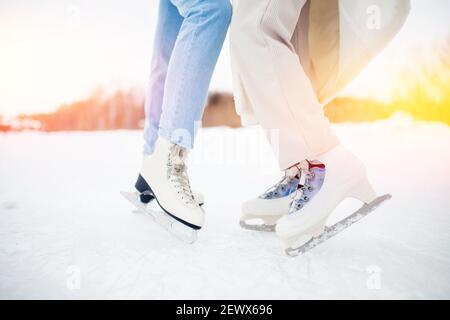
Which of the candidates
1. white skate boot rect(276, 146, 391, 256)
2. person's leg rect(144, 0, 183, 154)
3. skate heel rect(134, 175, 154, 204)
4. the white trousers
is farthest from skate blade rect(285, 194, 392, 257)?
person's leg rect(144, 0, 183, 154)

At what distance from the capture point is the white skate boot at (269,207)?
1045 millimetres

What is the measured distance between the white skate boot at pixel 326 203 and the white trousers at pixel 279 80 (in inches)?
1.9

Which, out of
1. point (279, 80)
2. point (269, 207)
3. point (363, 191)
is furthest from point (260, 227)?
point (279, 80)

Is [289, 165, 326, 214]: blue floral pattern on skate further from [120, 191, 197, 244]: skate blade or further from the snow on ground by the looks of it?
[120, 191, 197, 244]: skate blade

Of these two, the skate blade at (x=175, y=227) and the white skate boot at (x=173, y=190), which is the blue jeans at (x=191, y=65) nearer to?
the white skate boot at (x=173, y=190)

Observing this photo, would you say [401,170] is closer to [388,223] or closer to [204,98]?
[388,223]

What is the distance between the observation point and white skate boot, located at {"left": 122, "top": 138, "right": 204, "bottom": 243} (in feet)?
2.93

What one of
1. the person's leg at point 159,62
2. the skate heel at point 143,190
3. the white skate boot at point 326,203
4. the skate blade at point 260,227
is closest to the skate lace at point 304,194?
the white skate boot at point 326,203

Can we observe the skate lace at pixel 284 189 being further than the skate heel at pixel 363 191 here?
Yes

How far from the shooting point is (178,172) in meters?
0.95

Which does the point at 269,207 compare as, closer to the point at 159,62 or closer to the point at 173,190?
the point at 173,190

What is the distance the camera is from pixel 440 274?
2.38 feet

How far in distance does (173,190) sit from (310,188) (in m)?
0.35

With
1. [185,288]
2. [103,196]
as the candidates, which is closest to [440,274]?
[185,288]
